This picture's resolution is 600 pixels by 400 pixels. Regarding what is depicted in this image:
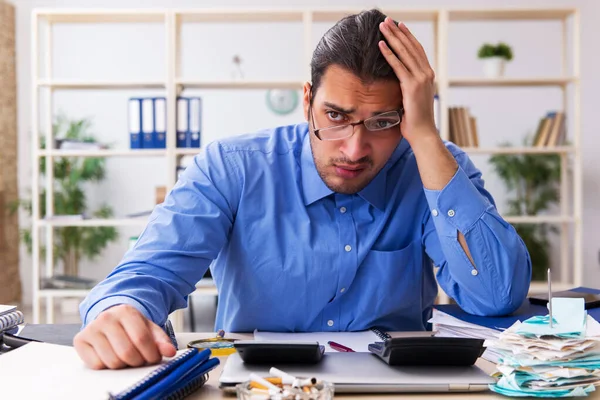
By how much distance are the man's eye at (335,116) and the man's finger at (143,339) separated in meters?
0.56

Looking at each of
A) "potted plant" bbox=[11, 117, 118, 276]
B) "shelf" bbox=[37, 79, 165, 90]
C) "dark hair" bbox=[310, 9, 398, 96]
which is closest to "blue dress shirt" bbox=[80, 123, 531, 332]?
"dark hair" bbox=[310, 9, 398, 96]

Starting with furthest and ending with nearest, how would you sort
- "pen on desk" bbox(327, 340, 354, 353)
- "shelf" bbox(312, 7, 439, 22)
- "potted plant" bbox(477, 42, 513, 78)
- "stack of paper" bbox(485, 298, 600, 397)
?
"potted plant" bbox(477, 42, 513, 78) → "shelf" bbox(312, 7, 439, 22) → "pen on desk" bbox(327, 340, 354, 353) → "stack of paper" bbox(485, 298, 600, 397)

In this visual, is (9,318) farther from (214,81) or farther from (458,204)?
(214,81)

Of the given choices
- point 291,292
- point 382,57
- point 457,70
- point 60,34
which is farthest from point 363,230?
point 60,34

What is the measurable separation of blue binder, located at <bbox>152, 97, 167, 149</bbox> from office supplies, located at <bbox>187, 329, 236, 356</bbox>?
2.71 meters

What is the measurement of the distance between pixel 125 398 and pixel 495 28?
5453 mm

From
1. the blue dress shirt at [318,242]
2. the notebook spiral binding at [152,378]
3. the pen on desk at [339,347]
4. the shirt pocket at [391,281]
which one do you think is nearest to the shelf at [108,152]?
the blue dress shirt at [318,242]

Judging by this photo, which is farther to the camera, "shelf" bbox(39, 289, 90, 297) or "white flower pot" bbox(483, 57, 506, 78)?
"white flower pot" bbox(483, 57, 506, 78)

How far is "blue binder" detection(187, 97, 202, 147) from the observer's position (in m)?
3.82

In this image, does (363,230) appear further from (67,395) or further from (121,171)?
(121,171)

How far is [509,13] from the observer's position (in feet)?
12.5

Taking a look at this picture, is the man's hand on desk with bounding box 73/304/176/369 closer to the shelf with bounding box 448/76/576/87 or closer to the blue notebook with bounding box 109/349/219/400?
the blue notebook with bounding box 109/349/219/400

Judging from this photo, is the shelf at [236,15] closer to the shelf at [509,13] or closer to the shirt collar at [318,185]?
the shelf at [509,13]

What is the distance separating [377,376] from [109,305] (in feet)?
1.33
